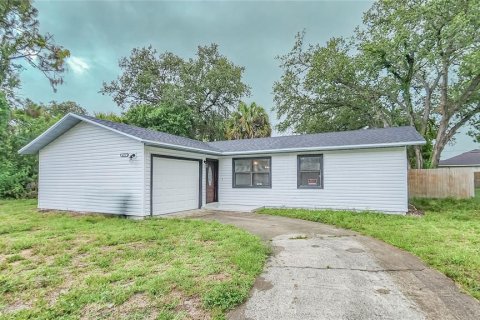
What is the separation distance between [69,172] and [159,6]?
1088 centimetres

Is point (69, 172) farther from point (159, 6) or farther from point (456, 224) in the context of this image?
point (456, 224)

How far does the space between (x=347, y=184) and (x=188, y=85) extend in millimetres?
16020

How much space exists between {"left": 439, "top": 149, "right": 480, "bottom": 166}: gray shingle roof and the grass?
32.0m

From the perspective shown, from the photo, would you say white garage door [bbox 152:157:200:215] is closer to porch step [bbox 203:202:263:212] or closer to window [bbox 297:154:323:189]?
porch step [bbox 203:202:263:212]

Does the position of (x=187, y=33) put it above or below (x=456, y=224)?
above

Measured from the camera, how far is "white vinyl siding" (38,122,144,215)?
8211mm

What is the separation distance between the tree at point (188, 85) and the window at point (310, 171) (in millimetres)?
13290

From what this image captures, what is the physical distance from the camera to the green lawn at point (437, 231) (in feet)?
13.1

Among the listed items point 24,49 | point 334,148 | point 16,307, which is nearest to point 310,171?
point 334,148

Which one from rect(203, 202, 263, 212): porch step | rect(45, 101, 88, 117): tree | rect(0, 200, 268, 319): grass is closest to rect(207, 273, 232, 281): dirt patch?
A: rect(0, 200, 268, 319): grass

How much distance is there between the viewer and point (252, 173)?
36.7 ft

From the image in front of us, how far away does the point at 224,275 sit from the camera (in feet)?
11.7

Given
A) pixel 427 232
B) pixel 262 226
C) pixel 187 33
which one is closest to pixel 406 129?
pixel 427 232

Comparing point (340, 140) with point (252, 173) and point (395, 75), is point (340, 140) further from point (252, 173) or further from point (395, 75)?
point (395, 75)
